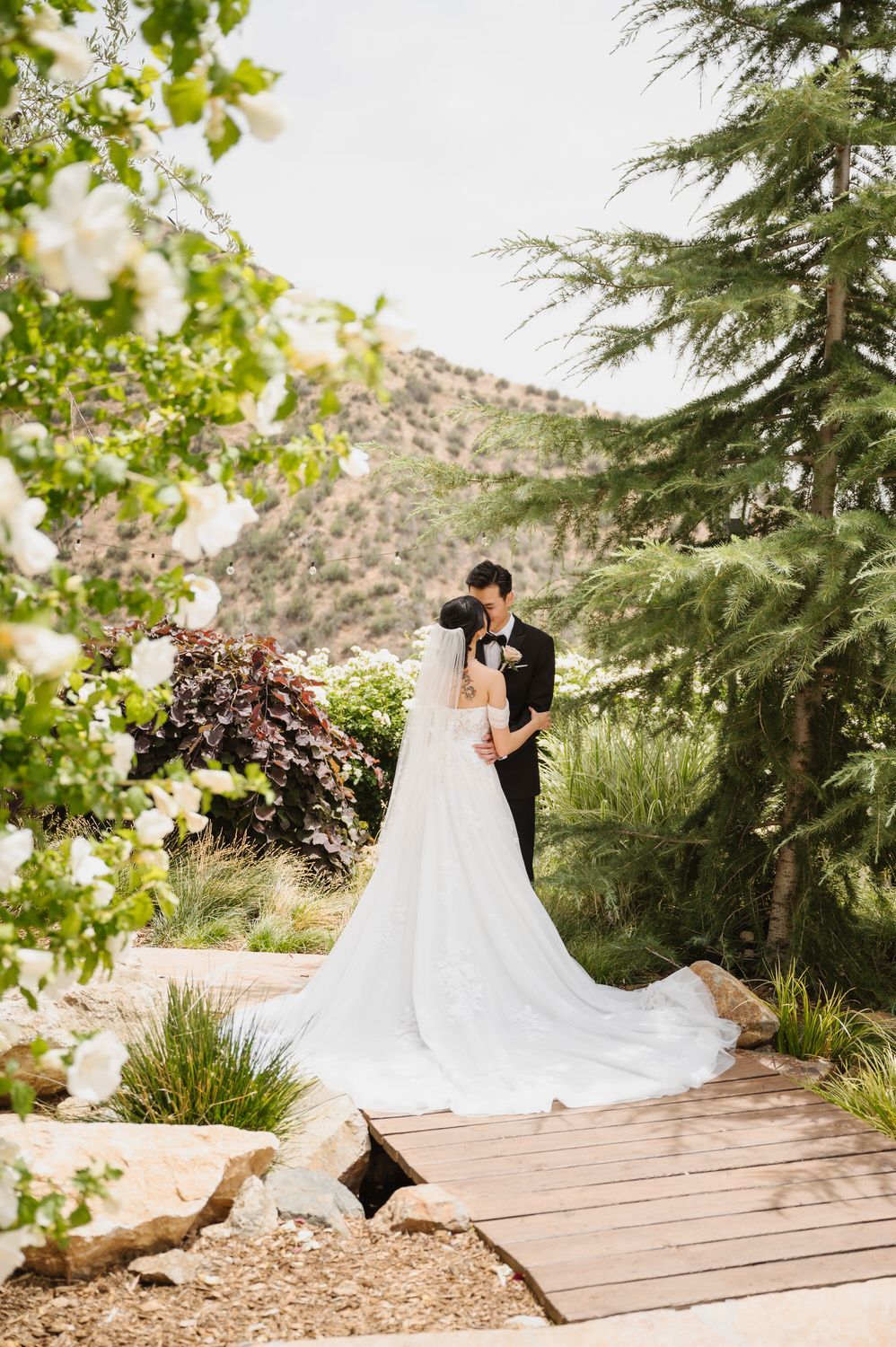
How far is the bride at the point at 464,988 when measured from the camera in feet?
14.0

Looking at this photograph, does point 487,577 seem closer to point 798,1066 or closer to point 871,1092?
point 798,1066

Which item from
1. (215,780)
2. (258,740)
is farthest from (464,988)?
(215,780)

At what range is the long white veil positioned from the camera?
5148mm

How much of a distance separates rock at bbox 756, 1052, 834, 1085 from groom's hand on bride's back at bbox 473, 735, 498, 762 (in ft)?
5.88

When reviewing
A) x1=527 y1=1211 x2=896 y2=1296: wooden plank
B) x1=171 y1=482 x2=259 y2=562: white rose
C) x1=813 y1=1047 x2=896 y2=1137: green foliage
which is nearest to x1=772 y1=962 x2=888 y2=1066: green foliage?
x1=813 y1=1047 x2=896 y2=1137: green foliage

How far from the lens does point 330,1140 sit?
11.9ft

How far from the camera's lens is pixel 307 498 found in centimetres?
2880

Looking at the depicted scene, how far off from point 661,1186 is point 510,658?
2.71m

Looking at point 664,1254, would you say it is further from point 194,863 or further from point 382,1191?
point 194,863

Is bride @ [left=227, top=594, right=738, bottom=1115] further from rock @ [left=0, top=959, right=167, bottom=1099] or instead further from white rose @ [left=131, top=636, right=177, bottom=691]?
white rose @ [left=131, top=636, right=177, bottom=691]

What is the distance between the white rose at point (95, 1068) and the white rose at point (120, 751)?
41 centimetres

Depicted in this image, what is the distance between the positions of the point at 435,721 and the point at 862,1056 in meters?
2.37

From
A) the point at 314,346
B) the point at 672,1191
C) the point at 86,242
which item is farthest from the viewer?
the point at 672,1191

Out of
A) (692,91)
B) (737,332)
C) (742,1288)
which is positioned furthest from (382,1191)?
(692,91)
